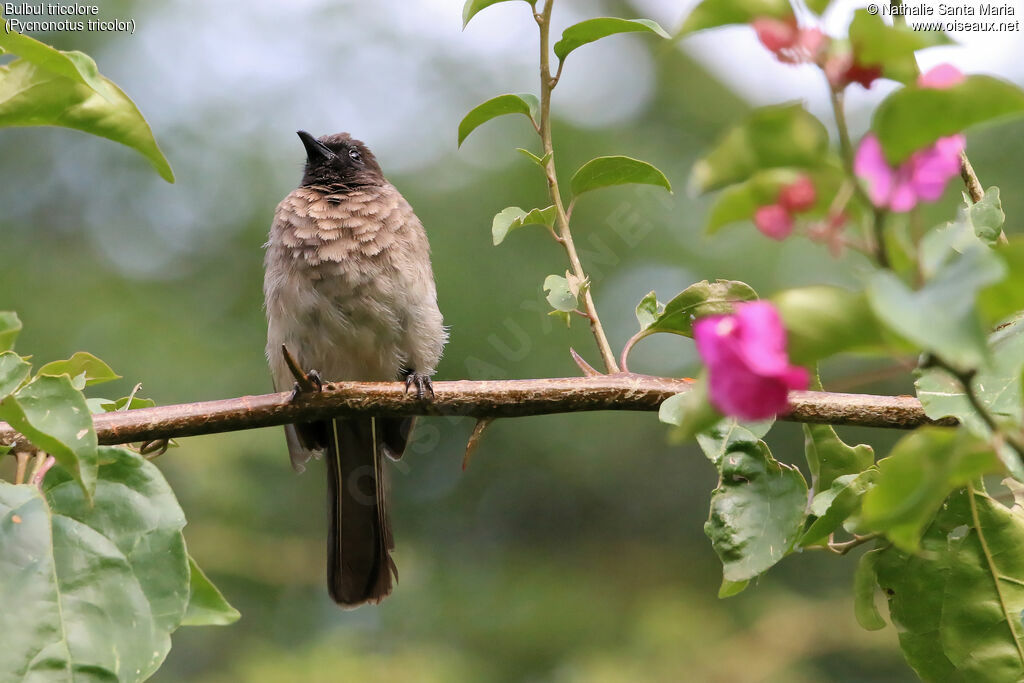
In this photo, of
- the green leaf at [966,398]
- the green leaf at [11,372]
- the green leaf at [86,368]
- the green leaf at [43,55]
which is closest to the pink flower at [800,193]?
the green leaf at [966,398]

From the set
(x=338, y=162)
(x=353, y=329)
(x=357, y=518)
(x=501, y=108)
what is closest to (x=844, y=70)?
(x=501, y=108)

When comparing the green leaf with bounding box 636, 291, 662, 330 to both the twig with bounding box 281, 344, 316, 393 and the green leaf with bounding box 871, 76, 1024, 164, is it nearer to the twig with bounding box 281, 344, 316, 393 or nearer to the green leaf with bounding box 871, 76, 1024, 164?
the twig with bounding box 281, 344, 316, 393

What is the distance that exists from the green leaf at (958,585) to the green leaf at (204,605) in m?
1.09

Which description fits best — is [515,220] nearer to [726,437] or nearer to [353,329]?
[726,437]

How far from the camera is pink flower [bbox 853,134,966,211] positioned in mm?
783

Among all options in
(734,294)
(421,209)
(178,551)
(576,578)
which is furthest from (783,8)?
(576,578)

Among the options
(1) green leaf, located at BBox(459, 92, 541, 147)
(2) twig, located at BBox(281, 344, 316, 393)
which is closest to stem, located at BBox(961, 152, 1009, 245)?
(1) green leaf, located at BBox(459, 92, 541, 147)

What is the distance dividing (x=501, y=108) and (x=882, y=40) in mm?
1219

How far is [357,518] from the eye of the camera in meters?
3.98

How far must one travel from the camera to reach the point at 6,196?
Result: 24.6 feet

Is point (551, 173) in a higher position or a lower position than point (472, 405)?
higher

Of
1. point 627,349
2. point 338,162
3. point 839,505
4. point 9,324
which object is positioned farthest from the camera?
point 338,162

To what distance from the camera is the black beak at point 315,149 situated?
4.52m

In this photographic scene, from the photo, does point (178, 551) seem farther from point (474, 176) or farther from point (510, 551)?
point (510, 551)
